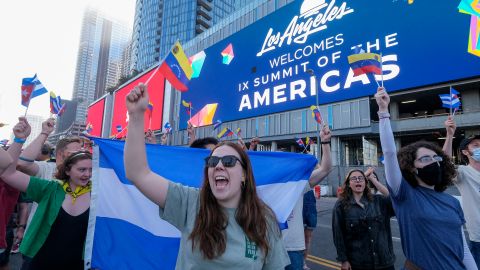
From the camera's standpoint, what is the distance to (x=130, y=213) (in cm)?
271

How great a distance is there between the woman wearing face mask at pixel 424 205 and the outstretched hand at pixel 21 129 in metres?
3.52

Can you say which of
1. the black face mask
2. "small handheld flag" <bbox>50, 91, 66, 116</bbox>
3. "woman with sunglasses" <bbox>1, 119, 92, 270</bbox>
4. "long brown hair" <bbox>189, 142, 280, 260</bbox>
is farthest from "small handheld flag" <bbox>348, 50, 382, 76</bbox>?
"small handheld flag" <bbox>50, 91, 66, 116</bbox>

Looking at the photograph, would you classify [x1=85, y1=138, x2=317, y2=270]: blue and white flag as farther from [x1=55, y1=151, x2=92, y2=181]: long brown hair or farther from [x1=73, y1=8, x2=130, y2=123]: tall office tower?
[x1=73, y1=8, x2=130, y2=123]: tall office tower

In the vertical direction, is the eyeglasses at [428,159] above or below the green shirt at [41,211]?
above

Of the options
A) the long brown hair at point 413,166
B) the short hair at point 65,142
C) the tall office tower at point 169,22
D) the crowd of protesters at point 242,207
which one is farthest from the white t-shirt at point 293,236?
the tall office tower at point 169,22

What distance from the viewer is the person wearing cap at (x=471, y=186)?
11.6 feet

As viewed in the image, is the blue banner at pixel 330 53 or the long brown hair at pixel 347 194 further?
the blue banner at pixel 330 53

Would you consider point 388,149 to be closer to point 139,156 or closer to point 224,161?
point 224,161

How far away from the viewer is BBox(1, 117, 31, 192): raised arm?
8.73 ft

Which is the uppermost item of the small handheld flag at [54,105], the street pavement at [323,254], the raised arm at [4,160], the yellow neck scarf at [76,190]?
the small handheld flag at [54,105]

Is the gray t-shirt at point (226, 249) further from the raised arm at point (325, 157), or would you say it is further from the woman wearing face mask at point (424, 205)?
the raised arm at point (325, 157)

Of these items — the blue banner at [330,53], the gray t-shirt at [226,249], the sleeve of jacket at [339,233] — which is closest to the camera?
the gray t-shirt at [226,249]

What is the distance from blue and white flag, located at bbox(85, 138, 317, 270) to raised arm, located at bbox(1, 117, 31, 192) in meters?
0.72

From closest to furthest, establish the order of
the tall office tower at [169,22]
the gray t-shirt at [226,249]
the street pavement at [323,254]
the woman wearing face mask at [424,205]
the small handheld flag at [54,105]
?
1. the gray t-shirt at [226,249]
2. the woman wearing face mask at [424,205]
3. the small handheld flag at [54,105]
4. the street pavement at [323,254]
5. the tall office tower at [169,22]
